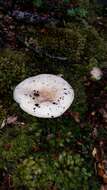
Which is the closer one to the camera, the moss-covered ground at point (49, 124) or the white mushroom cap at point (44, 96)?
the moss-covered ground at point (49, 124)

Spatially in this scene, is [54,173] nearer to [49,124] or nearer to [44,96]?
[49,124]

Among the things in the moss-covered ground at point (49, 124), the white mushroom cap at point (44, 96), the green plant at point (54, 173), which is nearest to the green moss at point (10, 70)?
the moss-covered ground at point (49, 124)

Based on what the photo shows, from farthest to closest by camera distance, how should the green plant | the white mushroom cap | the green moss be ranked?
the green moss → the white mushroom cap → the green plant

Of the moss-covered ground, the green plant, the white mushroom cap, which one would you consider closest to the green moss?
the moss-covered ground

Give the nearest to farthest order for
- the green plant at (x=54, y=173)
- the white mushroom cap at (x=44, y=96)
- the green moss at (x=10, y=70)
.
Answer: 1. the green plant at (x=54, y=173)
2. the white mushroom cap at (x=44, y=96)
3. the green moss at (x=10, y=70)

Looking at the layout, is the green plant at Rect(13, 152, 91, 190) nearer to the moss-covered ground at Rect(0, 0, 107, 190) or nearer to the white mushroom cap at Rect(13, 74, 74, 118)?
the moss-covered ground at Rect(0, 0, 107, 190)

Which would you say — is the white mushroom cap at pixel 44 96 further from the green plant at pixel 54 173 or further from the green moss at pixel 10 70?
the green plant at pixel 54 173

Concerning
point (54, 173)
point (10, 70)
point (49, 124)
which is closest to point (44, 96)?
point (49, 124)

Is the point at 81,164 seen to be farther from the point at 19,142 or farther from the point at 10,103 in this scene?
the point at 10,103

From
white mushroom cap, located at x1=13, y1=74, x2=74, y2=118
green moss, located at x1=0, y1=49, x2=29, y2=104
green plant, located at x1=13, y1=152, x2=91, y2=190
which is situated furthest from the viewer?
green moss, located at x1=0, y1=49, x2=29, y2=104

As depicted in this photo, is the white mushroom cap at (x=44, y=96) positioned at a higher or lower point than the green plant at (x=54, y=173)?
higher
